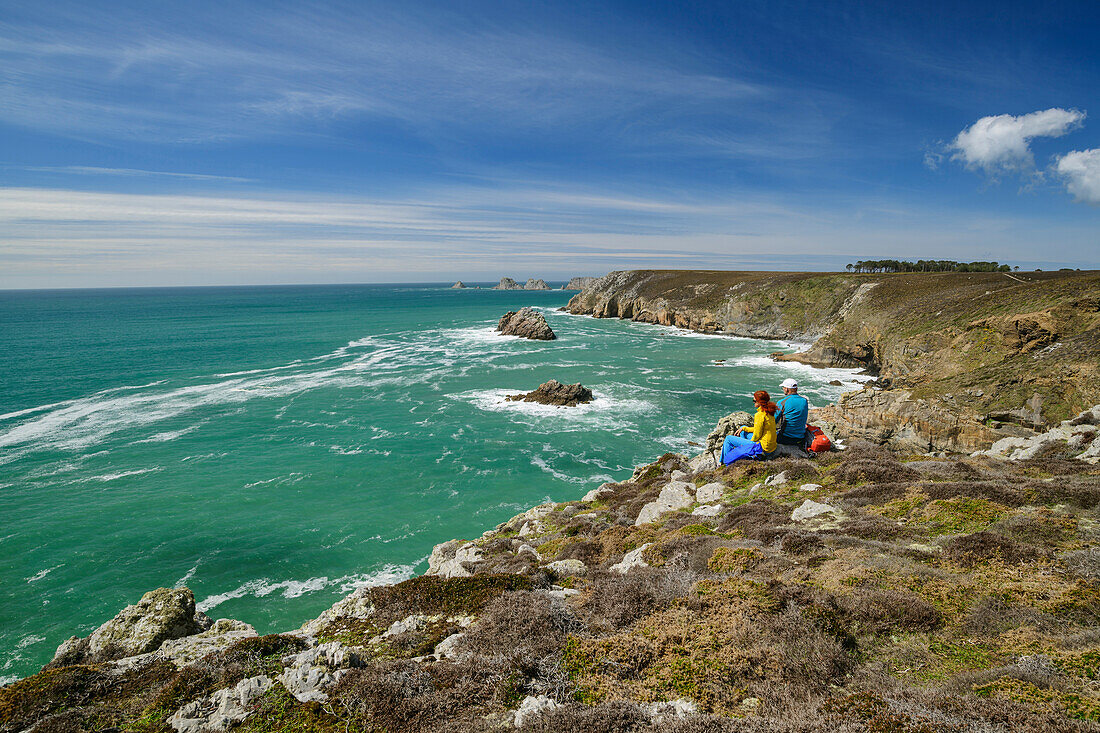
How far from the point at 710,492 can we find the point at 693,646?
7.88m

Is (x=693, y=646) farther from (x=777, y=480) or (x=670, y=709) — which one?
(x=777, y=480)

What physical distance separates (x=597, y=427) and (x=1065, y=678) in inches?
1074

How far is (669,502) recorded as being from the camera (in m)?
12.5

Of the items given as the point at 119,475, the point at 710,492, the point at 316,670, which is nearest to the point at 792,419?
the point at 710,492

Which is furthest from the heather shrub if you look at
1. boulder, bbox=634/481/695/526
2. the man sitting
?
boulder, bbox=634/481/695/526

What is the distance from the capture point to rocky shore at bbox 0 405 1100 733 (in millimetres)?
3807

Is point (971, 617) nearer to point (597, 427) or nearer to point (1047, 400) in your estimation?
point (1047, 400)

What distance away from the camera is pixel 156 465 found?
24.7m

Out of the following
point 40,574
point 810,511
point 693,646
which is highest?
point 693,646

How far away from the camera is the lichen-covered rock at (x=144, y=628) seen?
6.30 meters

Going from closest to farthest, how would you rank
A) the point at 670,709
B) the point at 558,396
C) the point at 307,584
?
1. the point at 670,709
2. the point at 307,584
3. the point at 558,396

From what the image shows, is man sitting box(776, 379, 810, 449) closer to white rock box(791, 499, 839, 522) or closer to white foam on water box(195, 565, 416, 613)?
white rock box(791, 499, 839, 522)

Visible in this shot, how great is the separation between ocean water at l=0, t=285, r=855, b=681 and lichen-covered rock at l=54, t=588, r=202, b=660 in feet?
24.6

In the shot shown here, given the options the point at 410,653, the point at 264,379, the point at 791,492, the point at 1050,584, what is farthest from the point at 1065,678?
the point at 264,379
